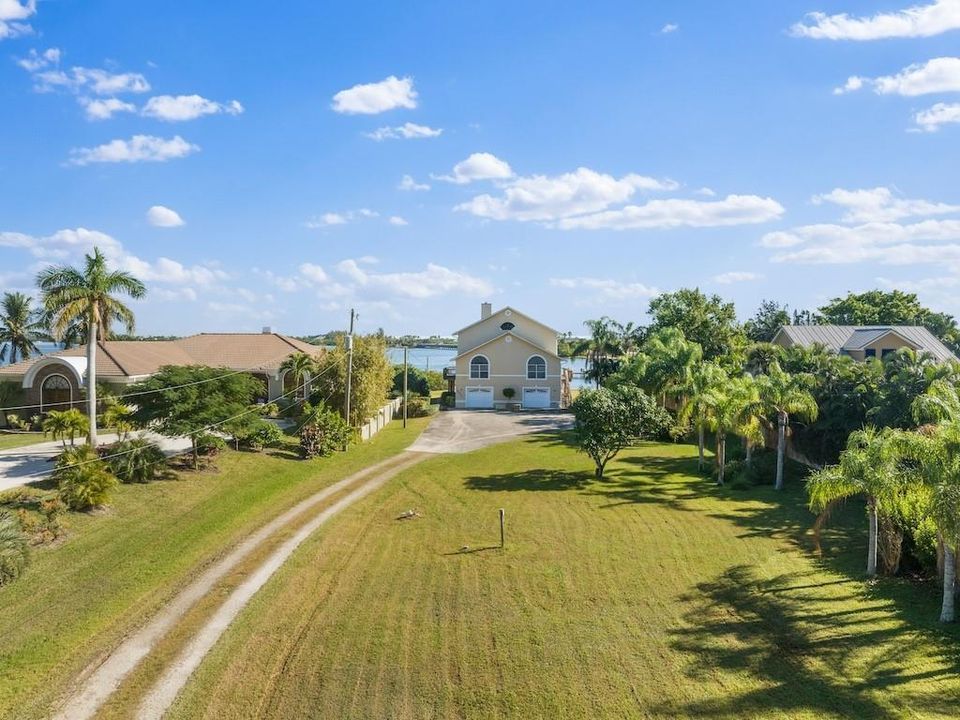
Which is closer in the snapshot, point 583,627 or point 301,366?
point 583,627

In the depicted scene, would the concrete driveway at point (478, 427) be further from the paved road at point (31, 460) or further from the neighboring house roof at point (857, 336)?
Answer: the neighboring house roof at point (857, 336)

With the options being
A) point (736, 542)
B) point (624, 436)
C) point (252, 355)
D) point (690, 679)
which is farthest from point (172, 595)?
point (252, 355)

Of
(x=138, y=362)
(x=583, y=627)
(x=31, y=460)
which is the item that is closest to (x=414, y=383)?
(x=138, y=362)

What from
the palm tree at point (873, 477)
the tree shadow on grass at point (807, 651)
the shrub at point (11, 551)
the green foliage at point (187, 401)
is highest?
the green foliage at point (187, 401)

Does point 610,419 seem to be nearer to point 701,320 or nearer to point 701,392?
point 701,392

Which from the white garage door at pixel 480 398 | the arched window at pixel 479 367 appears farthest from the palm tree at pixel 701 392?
the white garage door at pixel 480 398

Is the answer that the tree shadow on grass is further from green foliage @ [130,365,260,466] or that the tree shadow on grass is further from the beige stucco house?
the beige stucco house

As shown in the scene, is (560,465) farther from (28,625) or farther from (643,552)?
(28,625)

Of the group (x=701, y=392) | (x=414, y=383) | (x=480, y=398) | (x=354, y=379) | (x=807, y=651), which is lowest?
(x=807, y=651)
